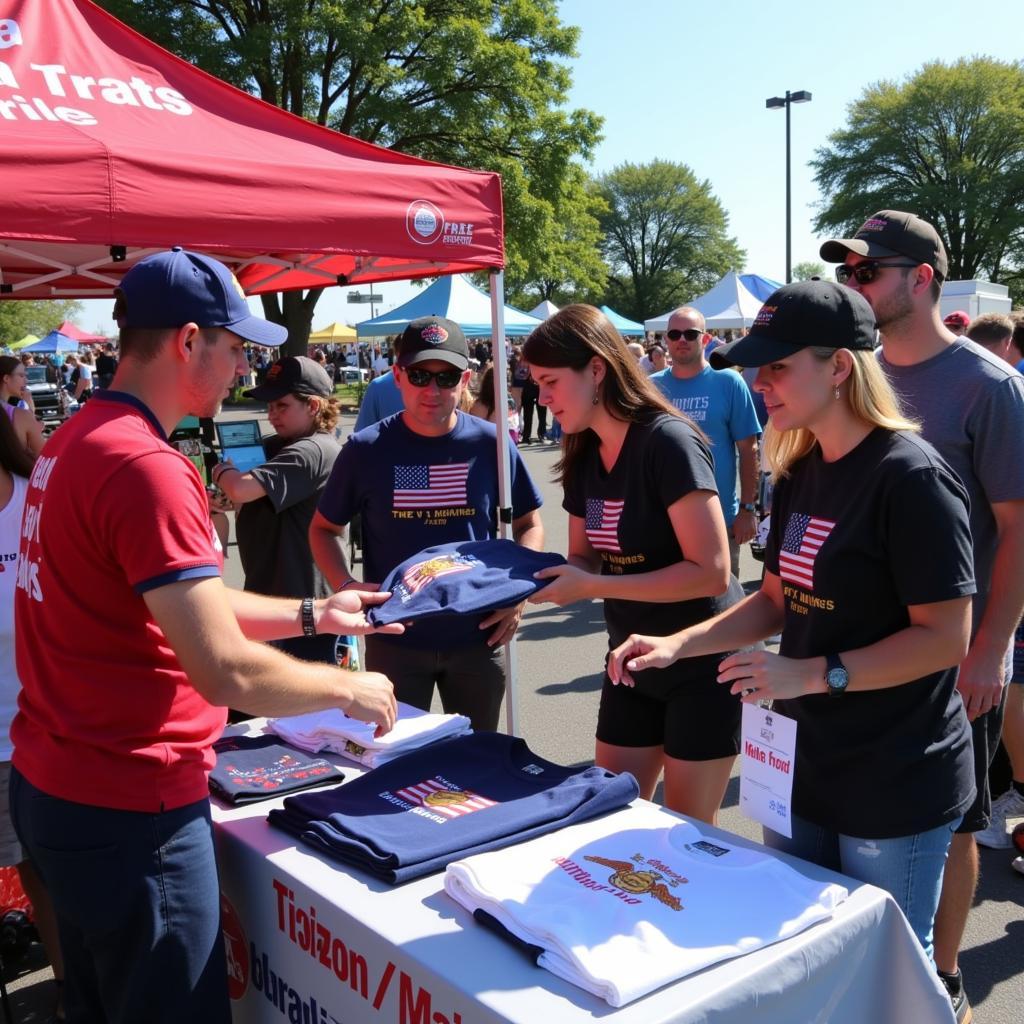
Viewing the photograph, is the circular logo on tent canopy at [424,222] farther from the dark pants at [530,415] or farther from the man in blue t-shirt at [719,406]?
the dark pants at [530,415]

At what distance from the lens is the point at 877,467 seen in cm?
178

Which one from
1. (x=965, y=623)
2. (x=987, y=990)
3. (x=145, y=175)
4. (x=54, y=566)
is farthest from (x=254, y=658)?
(x=987, y=990)

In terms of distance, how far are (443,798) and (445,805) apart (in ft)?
0.12

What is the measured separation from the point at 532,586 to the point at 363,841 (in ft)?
2.90

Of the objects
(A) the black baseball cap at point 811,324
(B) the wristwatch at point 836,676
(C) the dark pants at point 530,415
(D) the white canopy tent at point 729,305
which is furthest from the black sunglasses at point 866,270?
(D) the white canopy tent at point 729,305

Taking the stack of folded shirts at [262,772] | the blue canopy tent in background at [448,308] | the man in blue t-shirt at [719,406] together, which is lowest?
the stack of folded shirts at [262,772]

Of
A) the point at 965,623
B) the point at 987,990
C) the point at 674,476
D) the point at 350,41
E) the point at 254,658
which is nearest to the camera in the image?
the point at 254,658

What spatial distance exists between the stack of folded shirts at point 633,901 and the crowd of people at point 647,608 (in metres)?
0.31

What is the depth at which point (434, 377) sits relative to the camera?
10.3 ft

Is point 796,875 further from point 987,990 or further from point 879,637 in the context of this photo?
point 987,990

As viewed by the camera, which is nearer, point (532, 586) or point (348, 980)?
point (348, 980)

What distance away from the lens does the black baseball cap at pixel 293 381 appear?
12.6 ft

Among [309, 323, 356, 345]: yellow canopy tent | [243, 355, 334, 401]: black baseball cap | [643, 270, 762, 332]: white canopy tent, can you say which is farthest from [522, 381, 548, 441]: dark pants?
[309, 323, 356, 345]: yellow canopy tent

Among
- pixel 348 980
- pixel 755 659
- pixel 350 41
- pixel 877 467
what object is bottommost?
pixel 348 980
